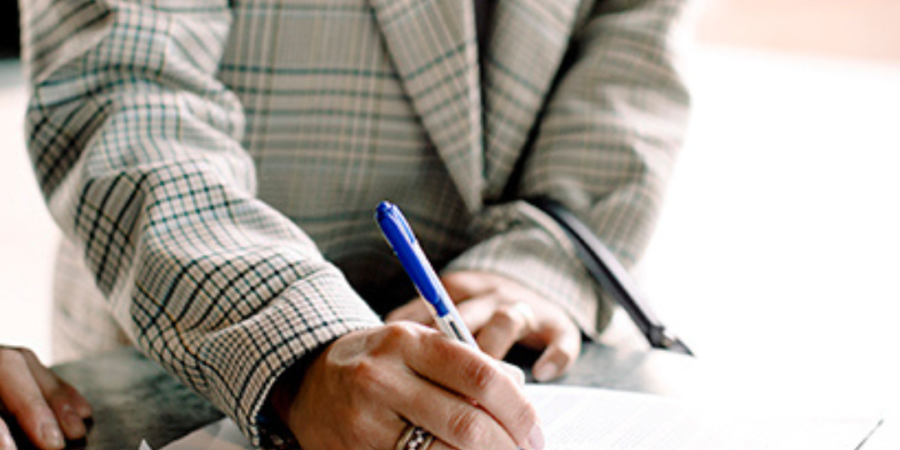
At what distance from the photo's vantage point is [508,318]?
25.3 inches

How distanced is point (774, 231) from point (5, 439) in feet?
4.89

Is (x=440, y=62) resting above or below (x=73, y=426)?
above

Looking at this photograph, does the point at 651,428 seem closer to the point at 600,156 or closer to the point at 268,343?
the point at 268,343

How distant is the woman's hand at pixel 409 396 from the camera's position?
1.52 ft

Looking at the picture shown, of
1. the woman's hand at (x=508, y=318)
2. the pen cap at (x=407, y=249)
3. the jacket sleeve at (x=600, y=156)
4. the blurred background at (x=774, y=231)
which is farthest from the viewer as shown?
the blurred background at (x=774, y=231)

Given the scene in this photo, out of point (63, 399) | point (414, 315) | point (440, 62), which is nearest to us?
point (63, 399)

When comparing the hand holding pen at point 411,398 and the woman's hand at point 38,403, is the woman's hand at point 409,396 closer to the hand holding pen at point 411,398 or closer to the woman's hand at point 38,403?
the hand holding pen at point 411,398

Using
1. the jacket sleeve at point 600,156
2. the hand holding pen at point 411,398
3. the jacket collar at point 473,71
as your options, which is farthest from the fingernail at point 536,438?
the jacket collar at point 473,71

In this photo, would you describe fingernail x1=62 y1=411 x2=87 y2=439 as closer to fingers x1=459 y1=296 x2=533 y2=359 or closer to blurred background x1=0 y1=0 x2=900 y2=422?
fingers x1=459 y1=296 x2=533 y2=359

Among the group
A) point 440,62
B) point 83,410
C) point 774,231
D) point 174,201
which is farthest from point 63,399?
point 774,231

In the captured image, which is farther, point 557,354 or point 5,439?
point 557,354

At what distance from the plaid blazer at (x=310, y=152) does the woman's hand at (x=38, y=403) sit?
0.06 m

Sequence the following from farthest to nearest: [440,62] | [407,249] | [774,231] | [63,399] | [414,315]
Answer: [774,231]
[440,62]
[414,315]
[63,399]
[407,249]

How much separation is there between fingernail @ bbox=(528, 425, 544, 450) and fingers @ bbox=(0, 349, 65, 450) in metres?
0.26
